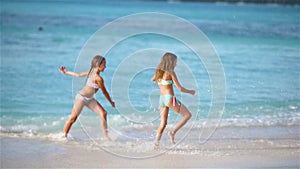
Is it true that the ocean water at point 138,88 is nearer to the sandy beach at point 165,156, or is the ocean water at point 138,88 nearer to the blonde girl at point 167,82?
the sandy beach at point 165,156

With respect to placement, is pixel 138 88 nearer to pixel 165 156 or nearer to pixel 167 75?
pixel 167 75

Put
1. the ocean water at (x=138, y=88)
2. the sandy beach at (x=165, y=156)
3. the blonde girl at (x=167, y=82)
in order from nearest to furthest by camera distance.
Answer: the sandy beach at (x=165, y=156) < the blonde girl at (x=167, y=82) < the ocean water at (x=138, y=88)

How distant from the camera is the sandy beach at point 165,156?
7410 millimetres

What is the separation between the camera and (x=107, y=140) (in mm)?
8773

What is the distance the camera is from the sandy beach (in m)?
7.41

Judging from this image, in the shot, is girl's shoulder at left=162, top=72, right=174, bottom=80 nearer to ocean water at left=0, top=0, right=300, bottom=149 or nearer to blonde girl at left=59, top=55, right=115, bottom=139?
blonde girl at left=59, top=55, right=115, bottom=139

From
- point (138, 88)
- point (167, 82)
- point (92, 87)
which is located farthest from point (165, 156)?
point (138, 88)

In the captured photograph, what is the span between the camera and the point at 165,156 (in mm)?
7828

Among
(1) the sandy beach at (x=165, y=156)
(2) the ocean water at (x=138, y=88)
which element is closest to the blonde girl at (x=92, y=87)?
(1) the sandy beach at (x=165, y=156)

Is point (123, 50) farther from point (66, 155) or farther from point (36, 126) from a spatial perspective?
point (66, 155)

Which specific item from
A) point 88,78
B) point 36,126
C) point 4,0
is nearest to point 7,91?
point 36,126

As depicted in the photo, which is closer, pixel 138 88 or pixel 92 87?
pixel 92 87

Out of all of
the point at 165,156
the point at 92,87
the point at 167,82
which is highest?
the point at 167,82

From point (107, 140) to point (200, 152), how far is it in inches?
57.1
